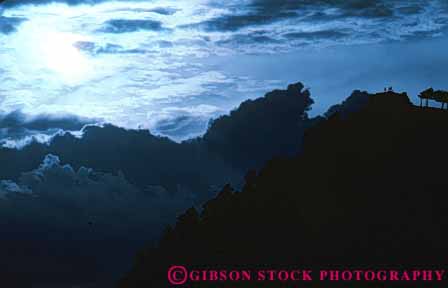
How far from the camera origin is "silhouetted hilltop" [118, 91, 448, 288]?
330 feet

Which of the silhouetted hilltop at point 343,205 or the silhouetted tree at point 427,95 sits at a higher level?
the silhouetted tree at point 427,95

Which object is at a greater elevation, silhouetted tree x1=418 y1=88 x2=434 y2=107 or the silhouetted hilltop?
silhouetted tree x1=418 y1=88 x2=434 y2=107

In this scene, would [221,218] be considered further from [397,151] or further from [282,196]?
[397,151]

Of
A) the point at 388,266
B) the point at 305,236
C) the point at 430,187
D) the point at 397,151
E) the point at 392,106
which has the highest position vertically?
the point at 392,106

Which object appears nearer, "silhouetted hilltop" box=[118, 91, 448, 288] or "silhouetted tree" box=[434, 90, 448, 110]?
"silhouetted hilltop" box=[118, 91, 448, 288]

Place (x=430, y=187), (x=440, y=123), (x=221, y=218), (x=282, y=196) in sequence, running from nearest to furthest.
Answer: (x=430, y=187), (x=440, y=123), (x=282, y=196), (x=221, y=218)

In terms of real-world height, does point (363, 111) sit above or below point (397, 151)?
above

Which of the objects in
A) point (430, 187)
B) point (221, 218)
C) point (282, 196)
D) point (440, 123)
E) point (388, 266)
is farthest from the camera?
point (221, 218)

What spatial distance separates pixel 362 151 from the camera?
119375 millimetres

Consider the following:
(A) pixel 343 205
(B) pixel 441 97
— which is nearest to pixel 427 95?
(B) pixel 441 97

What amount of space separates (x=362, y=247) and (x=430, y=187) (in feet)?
59.8

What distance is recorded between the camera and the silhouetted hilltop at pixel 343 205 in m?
101

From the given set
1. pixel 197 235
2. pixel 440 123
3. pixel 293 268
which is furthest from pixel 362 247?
pixel 197 235

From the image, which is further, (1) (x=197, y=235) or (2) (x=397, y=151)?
(1) (x=197, y=235)
